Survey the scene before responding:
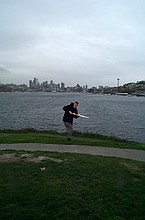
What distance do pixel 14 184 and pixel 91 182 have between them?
1.64 m

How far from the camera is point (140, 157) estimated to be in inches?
369

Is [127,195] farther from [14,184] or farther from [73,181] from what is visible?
[14,184]

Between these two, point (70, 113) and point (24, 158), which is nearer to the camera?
point (24, 158)

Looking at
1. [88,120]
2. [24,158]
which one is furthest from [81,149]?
[88,120]

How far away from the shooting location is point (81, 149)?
10.2 meters

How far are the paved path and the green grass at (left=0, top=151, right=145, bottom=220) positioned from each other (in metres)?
1.66

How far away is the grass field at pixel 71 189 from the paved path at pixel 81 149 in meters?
1.35

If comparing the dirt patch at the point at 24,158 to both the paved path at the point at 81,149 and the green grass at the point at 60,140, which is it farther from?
the green grass at the point at 60,140

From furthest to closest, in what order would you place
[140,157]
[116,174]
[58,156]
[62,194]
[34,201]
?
[140,157] → [58,156] → [116,174] → [62,194] → [34,201]

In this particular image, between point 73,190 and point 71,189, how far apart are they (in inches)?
2.2

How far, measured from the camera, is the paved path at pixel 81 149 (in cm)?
960

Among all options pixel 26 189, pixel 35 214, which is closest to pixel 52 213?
pixel 35 214

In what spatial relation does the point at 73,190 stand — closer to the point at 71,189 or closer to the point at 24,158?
the point at 71,189

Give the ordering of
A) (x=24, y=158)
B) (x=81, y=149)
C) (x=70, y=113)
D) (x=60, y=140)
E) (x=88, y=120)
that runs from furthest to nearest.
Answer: (x=88, y=120) < (x=60, y=140) < (x=70, y=113) < (x=81, y=149) < (x=24, y=158)
